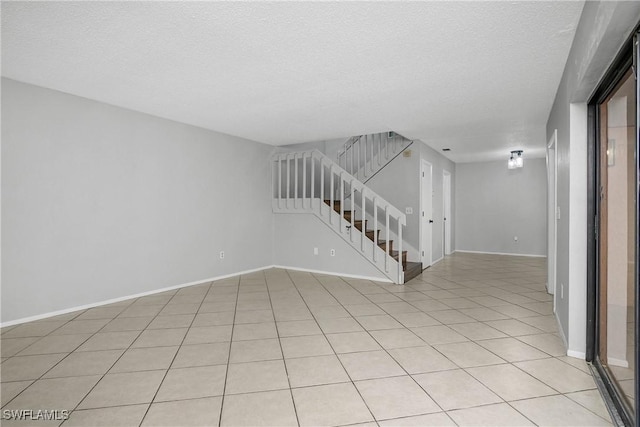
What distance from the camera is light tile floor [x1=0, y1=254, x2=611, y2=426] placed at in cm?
191


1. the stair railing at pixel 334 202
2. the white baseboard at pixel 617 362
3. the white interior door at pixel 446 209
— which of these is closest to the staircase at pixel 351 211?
the stair railing at pixel 334 202

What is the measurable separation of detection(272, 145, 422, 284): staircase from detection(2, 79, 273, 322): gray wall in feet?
3.73

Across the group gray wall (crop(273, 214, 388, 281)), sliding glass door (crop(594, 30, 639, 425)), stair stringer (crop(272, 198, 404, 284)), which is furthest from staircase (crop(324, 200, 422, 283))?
sliding glass door (crop(594, 30, 639, 425))

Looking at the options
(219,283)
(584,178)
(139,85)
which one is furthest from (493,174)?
(139,85)

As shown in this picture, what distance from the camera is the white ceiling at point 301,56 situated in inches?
84.2

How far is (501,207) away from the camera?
8.45 meters

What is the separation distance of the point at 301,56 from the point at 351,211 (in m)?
3.46

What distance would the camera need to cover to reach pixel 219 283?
207 inches

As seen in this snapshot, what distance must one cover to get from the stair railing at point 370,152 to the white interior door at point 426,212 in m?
0.66

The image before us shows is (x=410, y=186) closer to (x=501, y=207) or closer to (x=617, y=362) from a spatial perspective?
(x=501, y=207)

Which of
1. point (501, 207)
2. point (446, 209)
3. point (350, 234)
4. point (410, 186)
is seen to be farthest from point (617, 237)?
point (501, 207)

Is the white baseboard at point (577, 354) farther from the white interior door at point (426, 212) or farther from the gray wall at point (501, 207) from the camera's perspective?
the gray wall at point (501, 207)

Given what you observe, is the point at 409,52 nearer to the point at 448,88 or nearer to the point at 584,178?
the point at 448,88

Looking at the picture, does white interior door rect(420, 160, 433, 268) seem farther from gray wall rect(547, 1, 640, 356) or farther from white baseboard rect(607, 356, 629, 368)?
white baseboard rect(607, 356, 629, 368)
